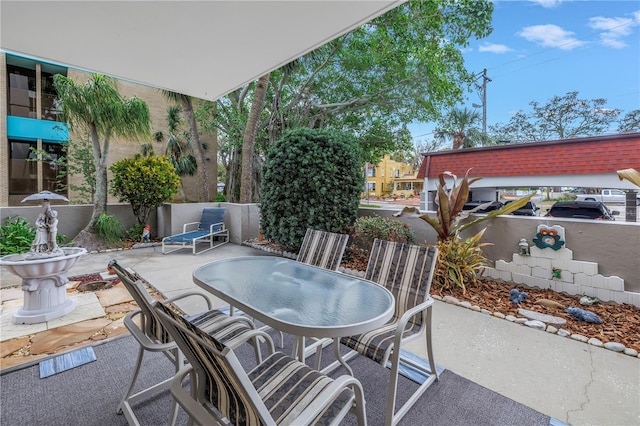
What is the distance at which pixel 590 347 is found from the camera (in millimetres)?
2814

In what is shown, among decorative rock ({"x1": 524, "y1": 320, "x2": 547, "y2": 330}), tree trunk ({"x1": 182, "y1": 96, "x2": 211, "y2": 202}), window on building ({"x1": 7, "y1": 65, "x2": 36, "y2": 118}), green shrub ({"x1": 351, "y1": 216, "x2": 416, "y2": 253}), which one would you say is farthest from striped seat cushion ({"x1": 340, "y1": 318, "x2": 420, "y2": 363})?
window on building ({"x1": 7, "y1": 65, "x2": 36, "y2": 118})

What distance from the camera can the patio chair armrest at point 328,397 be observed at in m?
1.23

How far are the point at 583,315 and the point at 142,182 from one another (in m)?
8.41

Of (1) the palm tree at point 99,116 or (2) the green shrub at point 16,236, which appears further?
(1) the palm tree at point 99,116

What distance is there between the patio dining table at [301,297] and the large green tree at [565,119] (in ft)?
62.7

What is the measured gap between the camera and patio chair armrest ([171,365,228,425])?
1.30 metres

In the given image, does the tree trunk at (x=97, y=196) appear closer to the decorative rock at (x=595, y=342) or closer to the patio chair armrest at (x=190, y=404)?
the patio chair armrest at (x=190, y=404)

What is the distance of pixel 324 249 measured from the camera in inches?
135

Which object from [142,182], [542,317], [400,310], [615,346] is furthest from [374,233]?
[142,182]

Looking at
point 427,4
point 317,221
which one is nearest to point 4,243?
point 317,221

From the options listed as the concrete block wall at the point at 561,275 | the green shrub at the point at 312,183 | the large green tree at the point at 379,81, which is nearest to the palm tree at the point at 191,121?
the large green tree at the point at 379,81

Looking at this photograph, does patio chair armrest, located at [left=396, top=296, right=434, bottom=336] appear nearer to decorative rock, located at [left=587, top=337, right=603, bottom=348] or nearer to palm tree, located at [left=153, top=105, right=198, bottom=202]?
decorative rock, located at [left=587, top=337, right=603, bottom=348]

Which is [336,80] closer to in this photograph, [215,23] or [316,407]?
[215,23]

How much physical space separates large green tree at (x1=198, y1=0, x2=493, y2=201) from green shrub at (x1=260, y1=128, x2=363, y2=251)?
11.8 ft
